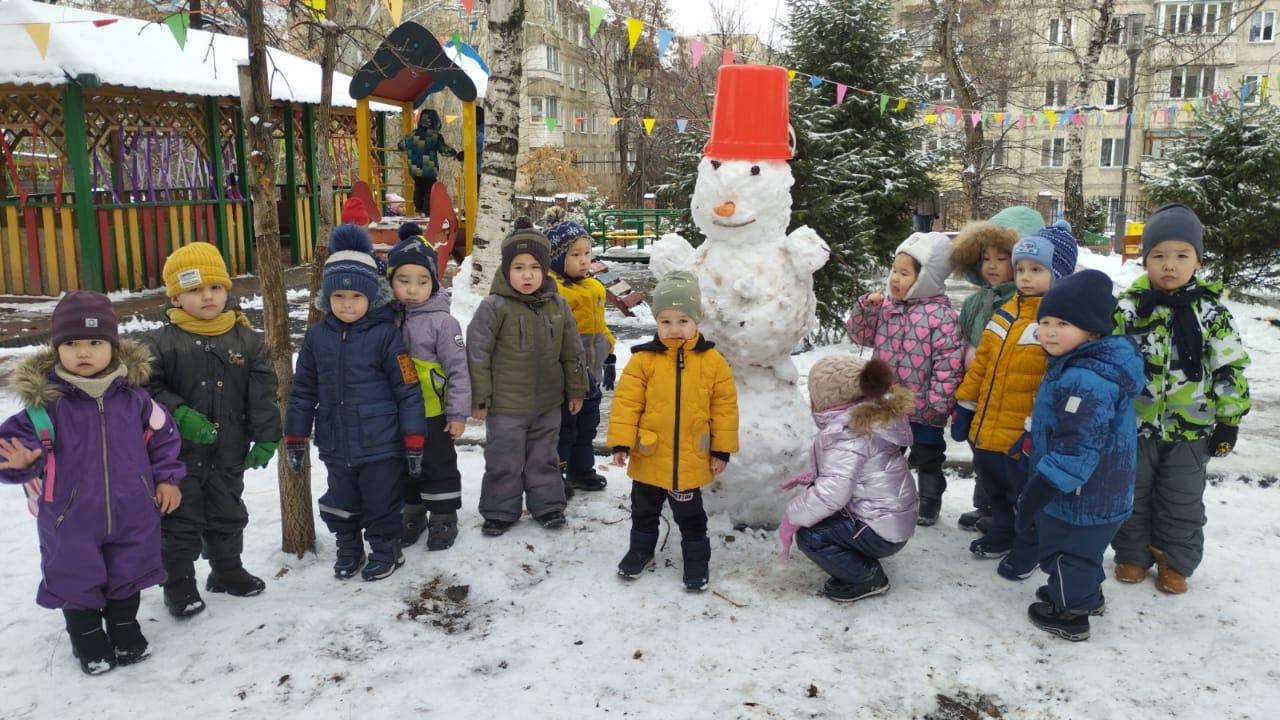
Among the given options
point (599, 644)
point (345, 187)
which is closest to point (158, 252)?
point (345, 187)

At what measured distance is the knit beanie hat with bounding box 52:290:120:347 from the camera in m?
2.95

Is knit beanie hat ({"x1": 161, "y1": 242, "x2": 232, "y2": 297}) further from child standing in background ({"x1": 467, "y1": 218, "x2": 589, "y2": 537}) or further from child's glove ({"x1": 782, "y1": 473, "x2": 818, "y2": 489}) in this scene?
child's glove ({"x1": 782, "y1": 473, "x2": 818, "y2": 489})

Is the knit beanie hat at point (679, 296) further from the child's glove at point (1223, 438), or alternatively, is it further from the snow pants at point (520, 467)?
the child's glove at point (1223, 438)

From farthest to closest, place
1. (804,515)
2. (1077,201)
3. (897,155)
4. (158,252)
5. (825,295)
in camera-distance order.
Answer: (1077,201)
(158,252)
(897,155)
(825,295)
(804,515)

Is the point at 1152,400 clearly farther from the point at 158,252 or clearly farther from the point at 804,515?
the point at 158,252

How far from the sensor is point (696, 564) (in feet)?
12.6

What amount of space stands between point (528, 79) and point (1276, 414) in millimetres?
34651

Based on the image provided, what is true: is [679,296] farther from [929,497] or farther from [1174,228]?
[1174,228]

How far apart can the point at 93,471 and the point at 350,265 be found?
1.26m

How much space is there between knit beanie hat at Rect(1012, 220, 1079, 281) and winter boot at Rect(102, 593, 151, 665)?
3.85 metres

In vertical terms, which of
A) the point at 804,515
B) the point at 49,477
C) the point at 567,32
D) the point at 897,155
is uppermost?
the point at 567,32

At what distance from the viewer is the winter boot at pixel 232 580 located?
371cm

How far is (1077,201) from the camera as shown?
17.3m

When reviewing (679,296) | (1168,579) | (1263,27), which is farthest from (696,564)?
(1263,27)
